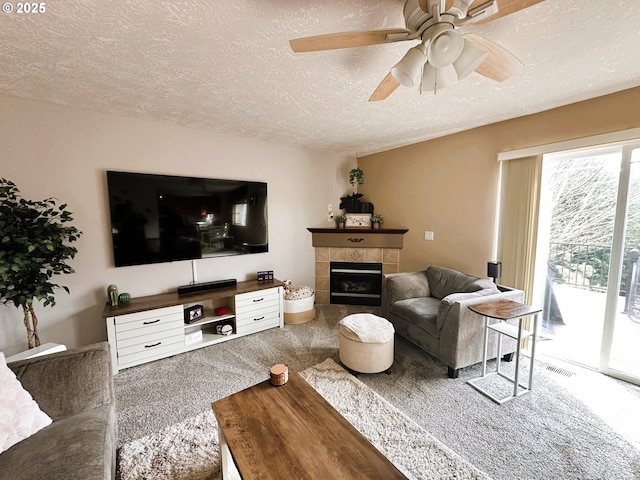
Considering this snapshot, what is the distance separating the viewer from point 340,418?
130 cm

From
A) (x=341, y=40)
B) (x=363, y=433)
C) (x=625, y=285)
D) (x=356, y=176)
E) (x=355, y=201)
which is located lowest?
(x=363, y=433)

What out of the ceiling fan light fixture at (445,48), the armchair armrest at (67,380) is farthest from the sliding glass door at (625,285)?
the armchair armrest at (67,380)

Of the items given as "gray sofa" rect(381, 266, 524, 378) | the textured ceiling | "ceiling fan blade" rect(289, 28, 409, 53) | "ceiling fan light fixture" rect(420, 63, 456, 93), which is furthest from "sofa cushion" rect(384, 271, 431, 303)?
"ceiling fan blade" rect(289, 28, 409, 53)

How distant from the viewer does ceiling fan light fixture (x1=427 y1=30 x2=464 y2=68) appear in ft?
3.68

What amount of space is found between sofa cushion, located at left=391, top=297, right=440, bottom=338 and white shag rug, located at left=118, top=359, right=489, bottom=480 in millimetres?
836

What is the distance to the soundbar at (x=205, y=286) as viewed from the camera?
9.58 ft

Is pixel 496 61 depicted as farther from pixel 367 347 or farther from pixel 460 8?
pixel 367 347

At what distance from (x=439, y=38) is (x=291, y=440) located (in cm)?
190

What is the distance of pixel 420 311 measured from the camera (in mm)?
2654

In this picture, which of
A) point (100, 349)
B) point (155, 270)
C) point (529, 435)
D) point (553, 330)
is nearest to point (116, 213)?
point (155, 270)

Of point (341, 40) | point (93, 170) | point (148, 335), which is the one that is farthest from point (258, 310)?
point (341, 40)

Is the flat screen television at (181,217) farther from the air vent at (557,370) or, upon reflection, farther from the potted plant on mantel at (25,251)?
the air vent at (557,370)

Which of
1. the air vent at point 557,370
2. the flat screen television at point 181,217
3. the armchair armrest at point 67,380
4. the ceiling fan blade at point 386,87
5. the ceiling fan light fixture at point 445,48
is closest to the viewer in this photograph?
the ceiling fan light fixture at point 445,48
